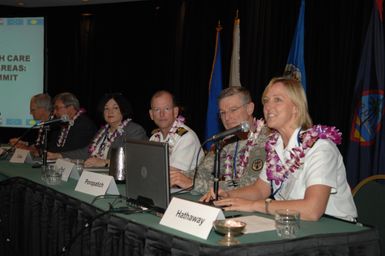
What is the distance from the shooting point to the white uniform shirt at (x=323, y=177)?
85.9 inches

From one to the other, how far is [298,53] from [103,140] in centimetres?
193

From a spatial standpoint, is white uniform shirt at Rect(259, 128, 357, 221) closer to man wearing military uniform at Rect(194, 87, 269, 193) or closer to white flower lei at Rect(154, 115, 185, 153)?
man wearing military uniform at Rect(194, 87, 269, 193)

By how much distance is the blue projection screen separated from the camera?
254 inches

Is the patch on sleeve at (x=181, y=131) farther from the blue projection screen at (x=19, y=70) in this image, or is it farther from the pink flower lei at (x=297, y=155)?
the blue projection screen at (x=19, y=70)

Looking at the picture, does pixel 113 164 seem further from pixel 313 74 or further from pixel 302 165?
pixel 313 74

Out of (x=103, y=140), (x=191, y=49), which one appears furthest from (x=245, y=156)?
(x=191, y=49)

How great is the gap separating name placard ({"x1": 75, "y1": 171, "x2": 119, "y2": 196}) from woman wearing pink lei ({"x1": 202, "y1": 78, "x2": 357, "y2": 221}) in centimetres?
57

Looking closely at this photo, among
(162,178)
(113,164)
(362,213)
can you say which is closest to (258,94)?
(113,164)

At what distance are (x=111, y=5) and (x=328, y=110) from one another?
4.20 m

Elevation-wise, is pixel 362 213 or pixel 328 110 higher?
pixel 328 110

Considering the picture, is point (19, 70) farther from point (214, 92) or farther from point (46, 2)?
point (214, 92)

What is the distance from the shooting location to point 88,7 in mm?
7633

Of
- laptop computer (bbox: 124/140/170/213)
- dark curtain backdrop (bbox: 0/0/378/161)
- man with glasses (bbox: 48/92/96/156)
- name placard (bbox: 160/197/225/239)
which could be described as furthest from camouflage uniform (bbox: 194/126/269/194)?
man with glasses (bbox: 48/92/96/156)

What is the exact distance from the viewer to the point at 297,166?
2.35 m
